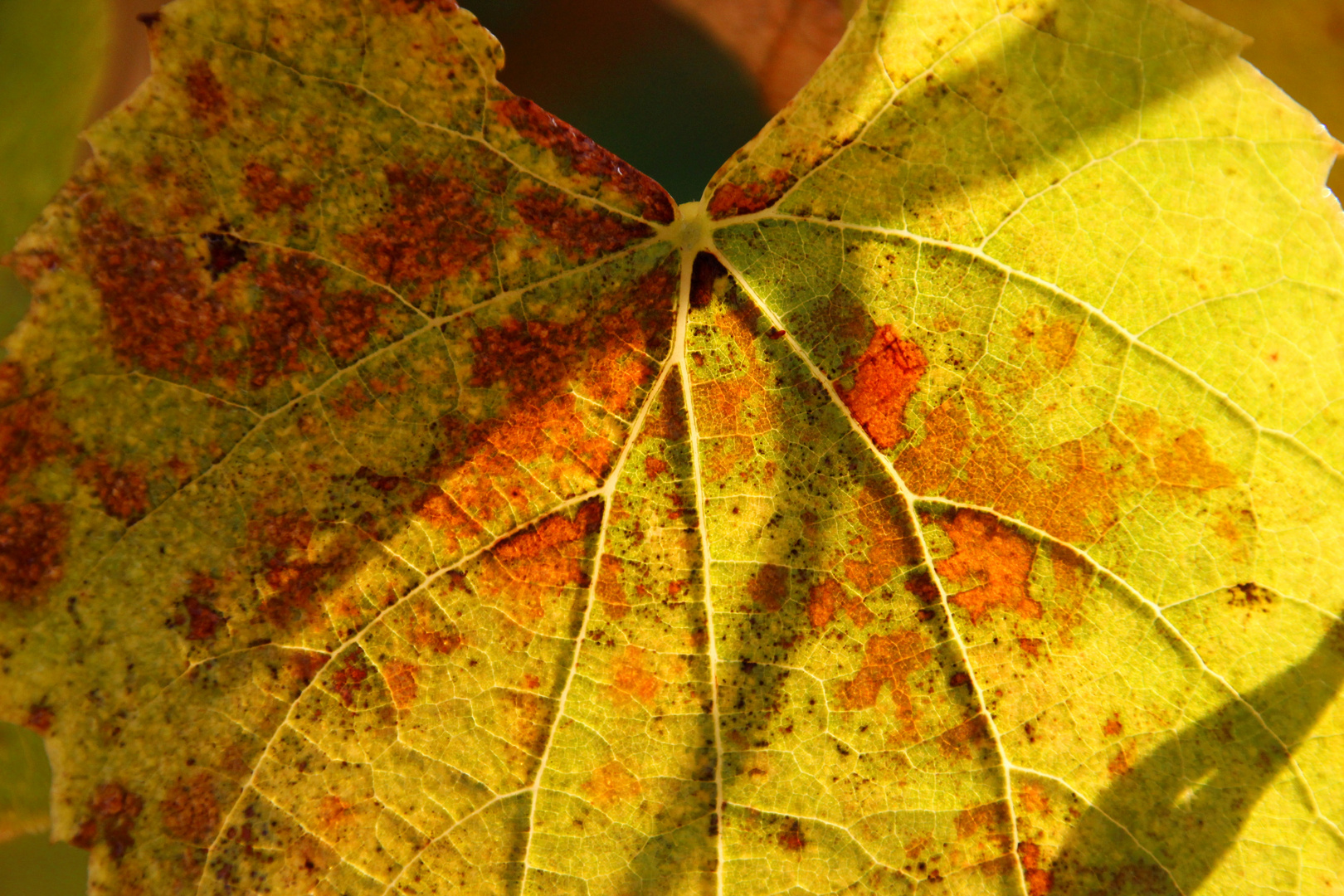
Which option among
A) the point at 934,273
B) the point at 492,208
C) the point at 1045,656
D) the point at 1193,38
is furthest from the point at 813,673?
the point at 1193,38

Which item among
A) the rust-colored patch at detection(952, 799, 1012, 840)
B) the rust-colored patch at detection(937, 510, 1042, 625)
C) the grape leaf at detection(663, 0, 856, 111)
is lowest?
the rust-colored patch at detection(952, 799, 1012, 840)

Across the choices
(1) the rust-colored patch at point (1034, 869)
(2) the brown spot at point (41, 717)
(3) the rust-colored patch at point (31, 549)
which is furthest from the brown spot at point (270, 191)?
(1) the rust-colored patch at point (1034, 869)

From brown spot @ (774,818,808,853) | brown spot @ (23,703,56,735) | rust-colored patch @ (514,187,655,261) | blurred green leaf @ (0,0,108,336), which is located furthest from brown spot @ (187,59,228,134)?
brown spot @ (774,818,808,853)

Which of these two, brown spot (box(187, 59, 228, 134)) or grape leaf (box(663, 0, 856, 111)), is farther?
grape leaf (box(663, 0, 856, 111))

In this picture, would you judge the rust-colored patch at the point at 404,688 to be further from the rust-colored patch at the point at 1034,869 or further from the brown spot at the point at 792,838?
the rust-colored patch at the point at 1034,869

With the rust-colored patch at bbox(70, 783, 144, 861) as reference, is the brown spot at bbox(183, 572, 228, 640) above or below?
above

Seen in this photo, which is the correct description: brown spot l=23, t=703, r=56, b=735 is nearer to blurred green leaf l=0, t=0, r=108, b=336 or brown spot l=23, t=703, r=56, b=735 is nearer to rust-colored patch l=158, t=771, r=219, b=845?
rust-colored patch l=158, t=771, r=219, b=845
